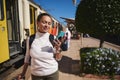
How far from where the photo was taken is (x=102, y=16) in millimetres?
9312

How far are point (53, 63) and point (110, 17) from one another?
20.0ft

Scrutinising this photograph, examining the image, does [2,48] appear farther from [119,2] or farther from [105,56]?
[119,2]

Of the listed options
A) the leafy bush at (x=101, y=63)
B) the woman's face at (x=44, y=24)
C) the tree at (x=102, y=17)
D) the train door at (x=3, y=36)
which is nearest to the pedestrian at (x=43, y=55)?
the woman's face at (x=44, y=24)

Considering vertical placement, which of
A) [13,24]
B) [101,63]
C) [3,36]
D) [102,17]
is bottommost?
[101,63]

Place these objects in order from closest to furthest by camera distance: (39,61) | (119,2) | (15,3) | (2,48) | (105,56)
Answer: (39,61), (2,48), (105,56), (119,2), (15,3)

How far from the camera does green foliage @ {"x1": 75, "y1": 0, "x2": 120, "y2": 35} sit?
9.30 meters

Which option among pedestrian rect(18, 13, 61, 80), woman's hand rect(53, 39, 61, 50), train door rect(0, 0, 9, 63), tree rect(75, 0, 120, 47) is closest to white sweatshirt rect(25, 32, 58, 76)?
pedestrian rect(18, 13, 61, 80)

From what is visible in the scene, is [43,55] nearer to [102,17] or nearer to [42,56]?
[42,56]

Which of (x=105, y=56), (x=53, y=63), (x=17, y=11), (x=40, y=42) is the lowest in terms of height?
(x=105, y=56)

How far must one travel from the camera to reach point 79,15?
33.5ft

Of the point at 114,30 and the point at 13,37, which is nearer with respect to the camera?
the point at 114,30

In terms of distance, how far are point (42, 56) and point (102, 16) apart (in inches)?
240

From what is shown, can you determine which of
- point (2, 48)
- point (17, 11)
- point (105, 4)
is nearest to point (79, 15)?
point (105, 4)

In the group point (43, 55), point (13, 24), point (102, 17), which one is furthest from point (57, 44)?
point (13, 24)
